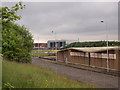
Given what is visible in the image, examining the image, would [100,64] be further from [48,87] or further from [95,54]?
[48,87]

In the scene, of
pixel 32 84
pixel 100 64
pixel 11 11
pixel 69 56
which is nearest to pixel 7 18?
pixel 11 11

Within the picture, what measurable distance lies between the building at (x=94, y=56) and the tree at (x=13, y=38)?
11.2 m

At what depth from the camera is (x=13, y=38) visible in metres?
14.2

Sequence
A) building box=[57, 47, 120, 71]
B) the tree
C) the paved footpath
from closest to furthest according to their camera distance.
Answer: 1. the tree
2. the paved footpath
3. building box=[57, 47, 120, 71]

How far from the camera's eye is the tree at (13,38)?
4.95 metres

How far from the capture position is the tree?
4952mm

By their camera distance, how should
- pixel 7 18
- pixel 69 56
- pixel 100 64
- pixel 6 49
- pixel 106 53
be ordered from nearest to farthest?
pixel 7 18
pixel 6 49
pixel 106 53
pixel 100 64
pixel 69 56

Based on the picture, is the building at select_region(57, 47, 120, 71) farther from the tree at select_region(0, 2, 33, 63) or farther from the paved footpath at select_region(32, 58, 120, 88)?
the tree at select_region(0, 2, 33, 63)

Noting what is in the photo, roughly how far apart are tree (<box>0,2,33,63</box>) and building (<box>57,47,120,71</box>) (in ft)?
36.6

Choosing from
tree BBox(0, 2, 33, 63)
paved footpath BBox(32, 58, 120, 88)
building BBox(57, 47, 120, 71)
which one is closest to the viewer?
tree BBox(0, 2, 33, 63)

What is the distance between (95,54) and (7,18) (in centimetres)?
2389

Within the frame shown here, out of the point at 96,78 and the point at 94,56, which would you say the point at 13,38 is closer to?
the point at 96,78

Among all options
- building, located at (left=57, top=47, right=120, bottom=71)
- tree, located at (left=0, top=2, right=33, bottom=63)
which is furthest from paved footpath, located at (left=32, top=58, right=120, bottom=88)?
tree, located at (left=0, top=2, right=33, bottom=63)

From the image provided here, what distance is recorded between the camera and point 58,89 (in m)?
8.16
